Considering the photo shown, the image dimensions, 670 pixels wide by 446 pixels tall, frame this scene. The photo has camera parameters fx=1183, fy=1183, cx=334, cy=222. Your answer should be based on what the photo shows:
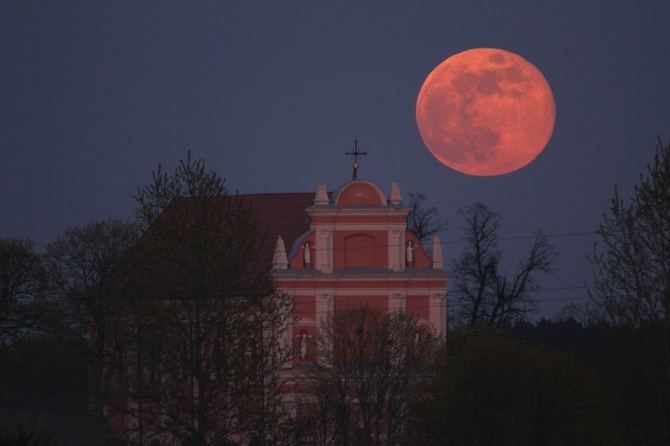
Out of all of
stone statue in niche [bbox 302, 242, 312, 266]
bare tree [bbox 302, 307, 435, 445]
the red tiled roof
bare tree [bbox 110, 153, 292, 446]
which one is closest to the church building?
→ stone statue in niche [bbox 302, 242, 312, 266]

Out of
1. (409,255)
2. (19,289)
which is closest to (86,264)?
(19,289)

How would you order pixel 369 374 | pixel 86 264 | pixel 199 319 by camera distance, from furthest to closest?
pixel 86 264 < pixel 369 374 < pixel 199 319

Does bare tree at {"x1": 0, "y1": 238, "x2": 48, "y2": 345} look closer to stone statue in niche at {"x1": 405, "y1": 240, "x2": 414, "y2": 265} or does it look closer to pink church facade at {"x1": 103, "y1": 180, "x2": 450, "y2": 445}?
pink church facade at {"x1": 103, "y1": 180, "x2": 450, "y2": 445}

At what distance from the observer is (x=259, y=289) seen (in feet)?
119

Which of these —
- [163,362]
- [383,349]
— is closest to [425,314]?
[383,349]

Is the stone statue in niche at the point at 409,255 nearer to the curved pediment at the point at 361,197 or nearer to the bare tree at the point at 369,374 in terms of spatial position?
the curved pediment at the point at 361,197

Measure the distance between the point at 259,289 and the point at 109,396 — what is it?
18.2 feet

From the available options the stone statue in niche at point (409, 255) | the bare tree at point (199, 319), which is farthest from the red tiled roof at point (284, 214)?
the bare tree at point (199, 319)

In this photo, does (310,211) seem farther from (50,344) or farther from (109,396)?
(109,396)

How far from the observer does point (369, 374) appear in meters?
44.2

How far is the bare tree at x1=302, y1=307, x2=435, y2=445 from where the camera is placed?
4241 cm

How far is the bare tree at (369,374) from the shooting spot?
1670 inches

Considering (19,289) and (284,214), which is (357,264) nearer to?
(284,214)

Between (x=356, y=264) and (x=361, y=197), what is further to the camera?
(x=356, y=264)
